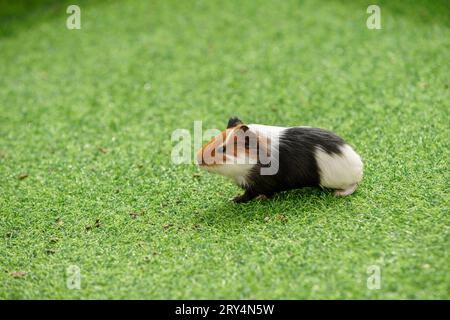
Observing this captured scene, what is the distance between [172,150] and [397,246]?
2.86m

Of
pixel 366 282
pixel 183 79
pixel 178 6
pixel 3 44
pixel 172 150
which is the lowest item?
pixel 366 282

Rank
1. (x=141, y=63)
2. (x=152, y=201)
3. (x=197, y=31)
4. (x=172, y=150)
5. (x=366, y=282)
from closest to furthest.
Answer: (x=366, y=282) < (x=152, y=201) < (x=172, y=150) < (x=141, y=63) < (x=197, y=31)

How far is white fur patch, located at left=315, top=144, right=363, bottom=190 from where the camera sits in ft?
15.4

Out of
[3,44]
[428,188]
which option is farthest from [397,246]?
[3,44]

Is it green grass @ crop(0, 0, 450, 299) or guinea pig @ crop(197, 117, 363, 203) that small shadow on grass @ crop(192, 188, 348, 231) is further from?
guinea pig @ crop(197, 117, 363, 203)

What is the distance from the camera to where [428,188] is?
4926 mm

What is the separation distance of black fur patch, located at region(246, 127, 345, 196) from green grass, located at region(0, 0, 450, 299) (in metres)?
0.22

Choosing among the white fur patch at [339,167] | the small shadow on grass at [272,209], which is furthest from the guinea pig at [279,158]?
the small shadow on grass at [272,209]

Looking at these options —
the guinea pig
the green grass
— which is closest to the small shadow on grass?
the green grass

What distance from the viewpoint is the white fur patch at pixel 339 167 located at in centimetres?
470

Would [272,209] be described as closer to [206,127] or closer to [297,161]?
[297,161]

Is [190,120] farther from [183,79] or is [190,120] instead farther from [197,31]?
[197,31]

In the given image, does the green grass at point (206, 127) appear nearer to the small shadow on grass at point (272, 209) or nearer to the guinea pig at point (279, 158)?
the small shadow on grass at point (272, 209)

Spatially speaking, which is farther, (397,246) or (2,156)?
(2,156)
